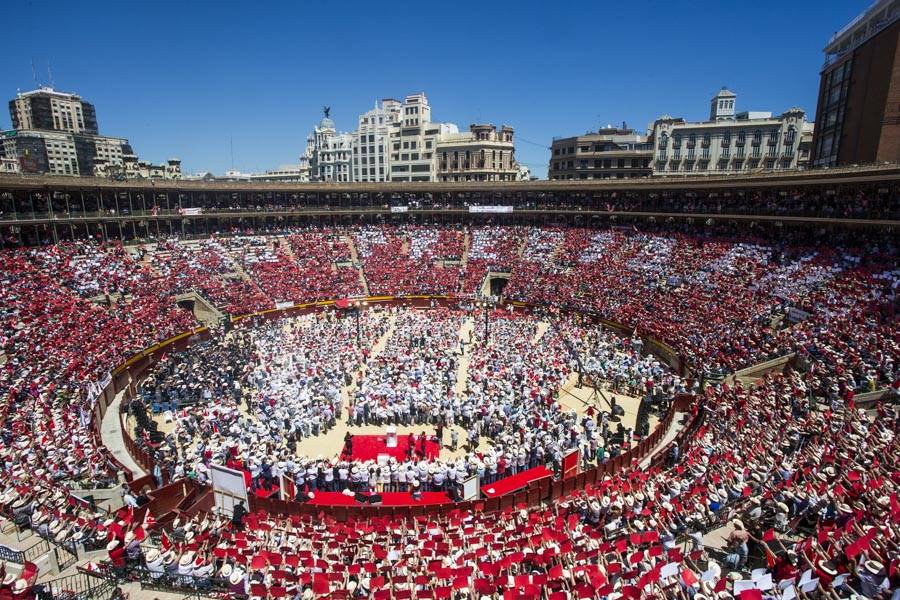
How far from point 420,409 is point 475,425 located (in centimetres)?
296

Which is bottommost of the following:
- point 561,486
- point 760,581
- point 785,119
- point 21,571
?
point 561,486

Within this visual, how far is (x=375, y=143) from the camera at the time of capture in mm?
97625

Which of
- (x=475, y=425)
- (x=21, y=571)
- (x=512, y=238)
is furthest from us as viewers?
(x=512, y=238)

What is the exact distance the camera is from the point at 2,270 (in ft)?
110

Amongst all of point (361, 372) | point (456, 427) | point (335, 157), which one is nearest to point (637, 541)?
point (456, 427)

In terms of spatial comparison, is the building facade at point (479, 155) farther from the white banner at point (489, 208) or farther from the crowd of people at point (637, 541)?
the crowd of people at point (637, 541)

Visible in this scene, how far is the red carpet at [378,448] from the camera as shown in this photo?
64.3ft

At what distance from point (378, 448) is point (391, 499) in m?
4.05

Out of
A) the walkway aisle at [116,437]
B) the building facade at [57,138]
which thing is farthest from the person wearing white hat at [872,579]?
the building facade at [57,138]

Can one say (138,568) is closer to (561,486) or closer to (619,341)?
(561,486)

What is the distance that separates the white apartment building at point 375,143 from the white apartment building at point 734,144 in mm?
49066

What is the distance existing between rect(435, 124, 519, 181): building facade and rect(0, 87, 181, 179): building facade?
367 ft

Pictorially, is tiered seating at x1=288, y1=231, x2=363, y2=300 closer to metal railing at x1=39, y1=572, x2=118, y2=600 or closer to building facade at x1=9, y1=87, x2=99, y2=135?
metal railing at x1=39, y1=572, x2=118, y2=600

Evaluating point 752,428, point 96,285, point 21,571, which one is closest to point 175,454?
point 21,571
